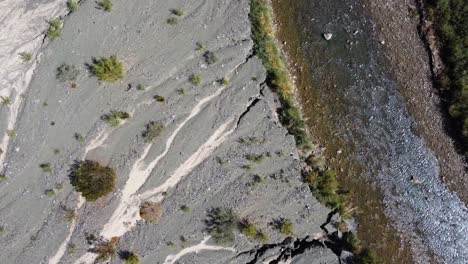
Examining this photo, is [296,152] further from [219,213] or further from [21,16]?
[21,16]

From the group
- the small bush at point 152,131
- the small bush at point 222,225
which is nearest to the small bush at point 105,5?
the small bush at point 152,131

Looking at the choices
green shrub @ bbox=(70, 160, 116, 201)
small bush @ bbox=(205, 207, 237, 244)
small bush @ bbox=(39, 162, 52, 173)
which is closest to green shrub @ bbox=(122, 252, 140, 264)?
green shrub @ bbox=(70, 160, 116, 201)

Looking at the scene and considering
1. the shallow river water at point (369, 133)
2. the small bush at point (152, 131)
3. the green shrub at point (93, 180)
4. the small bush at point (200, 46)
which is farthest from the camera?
the shallow river water at point (369, 133)

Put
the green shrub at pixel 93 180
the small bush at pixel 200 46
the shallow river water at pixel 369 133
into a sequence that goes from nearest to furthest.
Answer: the green shrub at pixel 93 180 < the small bush at pixel 200 46 < the shallow river water at pixel 369 133

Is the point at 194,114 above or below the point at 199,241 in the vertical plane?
above

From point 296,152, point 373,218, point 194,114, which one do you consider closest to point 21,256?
point 194,114

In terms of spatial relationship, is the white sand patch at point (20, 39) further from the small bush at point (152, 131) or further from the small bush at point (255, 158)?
the small bush at point (255, 158)

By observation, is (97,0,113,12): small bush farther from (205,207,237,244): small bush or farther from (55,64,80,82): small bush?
(205,207,237,244): small bush
